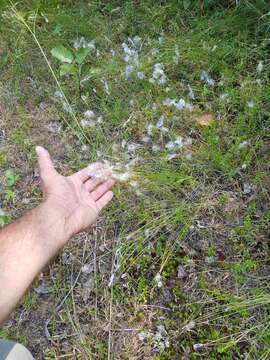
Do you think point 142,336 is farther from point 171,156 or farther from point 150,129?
point 150,129

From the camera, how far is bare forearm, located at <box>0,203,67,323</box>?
2.11 metres

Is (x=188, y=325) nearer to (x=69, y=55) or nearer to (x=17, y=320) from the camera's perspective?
(x=17, y=320)

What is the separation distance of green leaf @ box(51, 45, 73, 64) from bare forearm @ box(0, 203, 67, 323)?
1.26 m

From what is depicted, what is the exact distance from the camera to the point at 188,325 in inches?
93.0


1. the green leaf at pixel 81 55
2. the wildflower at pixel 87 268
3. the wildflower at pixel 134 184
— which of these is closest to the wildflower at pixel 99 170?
the wildflower at pixel 134 184

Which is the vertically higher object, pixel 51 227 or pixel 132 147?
pixel 51 227

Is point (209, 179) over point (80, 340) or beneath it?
over

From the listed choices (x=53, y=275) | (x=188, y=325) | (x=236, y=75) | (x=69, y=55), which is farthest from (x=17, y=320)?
(x=236, y=75)

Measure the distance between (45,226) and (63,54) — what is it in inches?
55.8

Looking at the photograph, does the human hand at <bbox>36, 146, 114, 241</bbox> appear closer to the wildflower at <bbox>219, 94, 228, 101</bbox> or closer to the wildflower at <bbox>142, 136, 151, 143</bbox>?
the wildflower at <bbox>142, 136, 151, 143</bbox>

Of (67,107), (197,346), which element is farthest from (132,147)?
(197,346)

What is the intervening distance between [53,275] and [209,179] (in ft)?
3.68

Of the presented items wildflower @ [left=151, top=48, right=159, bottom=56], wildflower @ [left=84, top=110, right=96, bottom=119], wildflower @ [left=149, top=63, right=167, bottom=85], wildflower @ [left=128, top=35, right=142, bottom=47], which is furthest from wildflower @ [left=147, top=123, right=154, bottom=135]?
wildflower @ [left=128, top=35, right=142, bottom=47]

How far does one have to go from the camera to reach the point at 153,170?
107 inches
